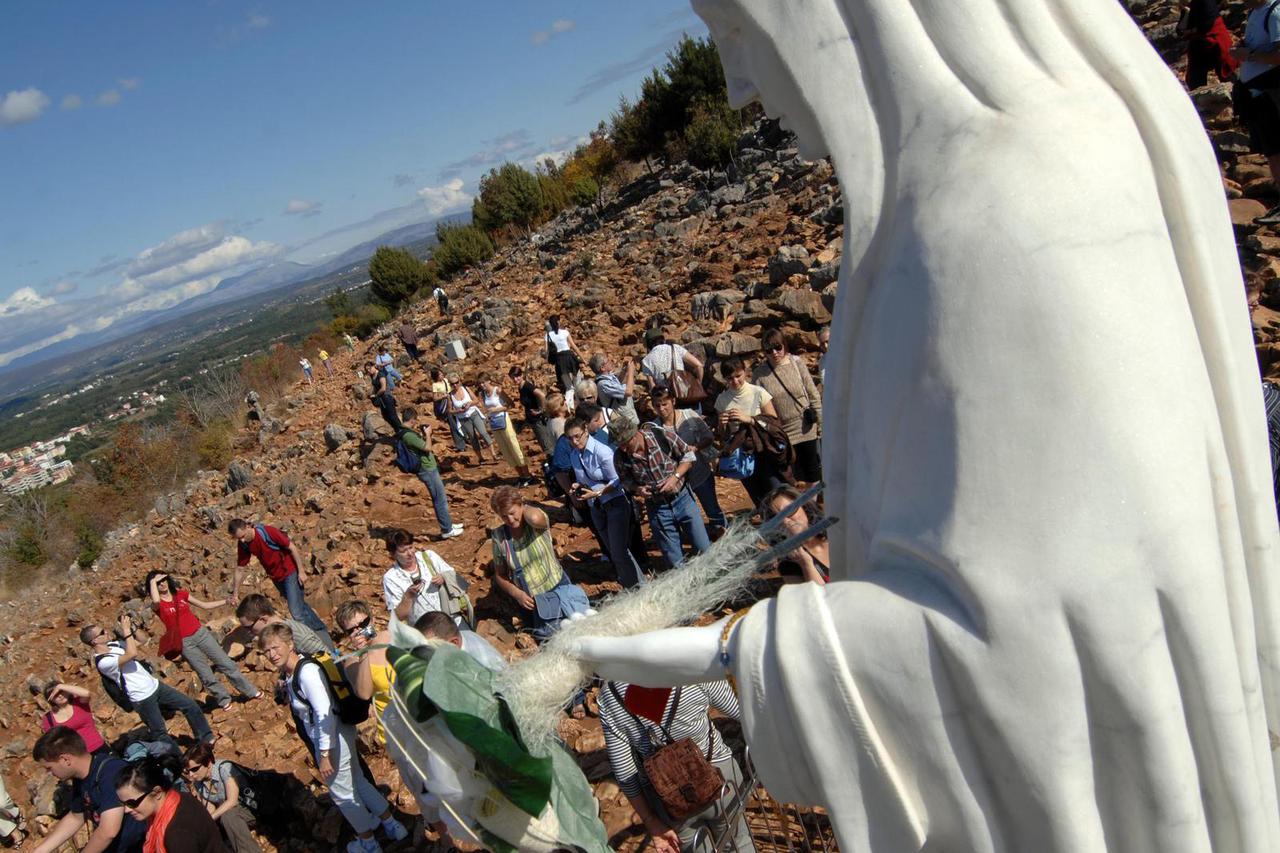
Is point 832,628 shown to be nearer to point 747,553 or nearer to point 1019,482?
point 1019,482

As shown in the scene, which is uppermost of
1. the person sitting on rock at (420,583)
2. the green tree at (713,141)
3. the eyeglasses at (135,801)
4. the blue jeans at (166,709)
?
the green tree at (713,141)

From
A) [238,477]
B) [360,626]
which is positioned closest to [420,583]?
[360,626]

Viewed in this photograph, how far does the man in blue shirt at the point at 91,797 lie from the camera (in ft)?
14.1

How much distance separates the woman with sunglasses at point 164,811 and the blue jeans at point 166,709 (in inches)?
101

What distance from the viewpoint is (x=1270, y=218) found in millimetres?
6973

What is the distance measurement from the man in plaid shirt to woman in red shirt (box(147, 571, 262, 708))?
16.0ft

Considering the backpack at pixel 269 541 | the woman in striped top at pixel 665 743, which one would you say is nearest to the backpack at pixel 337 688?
the woman in striped top at pixel 665 743

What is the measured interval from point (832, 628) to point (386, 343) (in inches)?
1172

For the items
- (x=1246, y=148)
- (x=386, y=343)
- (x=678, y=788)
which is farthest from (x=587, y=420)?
(x=386, y=343)

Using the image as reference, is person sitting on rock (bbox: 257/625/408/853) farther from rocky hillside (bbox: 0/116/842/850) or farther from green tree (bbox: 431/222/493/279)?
green tree (bbox: 431/222/493/279)

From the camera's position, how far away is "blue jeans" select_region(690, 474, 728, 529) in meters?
6.75

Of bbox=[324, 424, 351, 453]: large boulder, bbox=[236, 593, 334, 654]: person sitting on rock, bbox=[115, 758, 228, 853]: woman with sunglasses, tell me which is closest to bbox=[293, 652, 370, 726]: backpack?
bbox=[236, 593, 334, 654]: person sitting on rock

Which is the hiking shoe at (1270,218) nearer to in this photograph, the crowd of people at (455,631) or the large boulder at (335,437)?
the crowd of people at (455,631)

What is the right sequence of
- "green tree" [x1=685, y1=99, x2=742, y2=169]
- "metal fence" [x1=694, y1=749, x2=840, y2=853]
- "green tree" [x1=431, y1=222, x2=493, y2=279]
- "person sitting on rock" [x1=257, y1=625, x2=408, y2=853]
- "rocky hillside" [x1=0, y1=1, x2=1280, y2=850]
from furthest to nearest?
"green tree" [x1=431, y1=222, x2=493, y2=279] → "green tree" [x1=685, y1=99, x2=742, y2=169] → "rocky hillside" [x1=0, y1=1, x2=1280, y2=850] → "person sitting on rock" [x1=257, y1=625, x2=408, y2=853] → "metal fence" [x1=694, y1=749, x2=840, y2=853]
